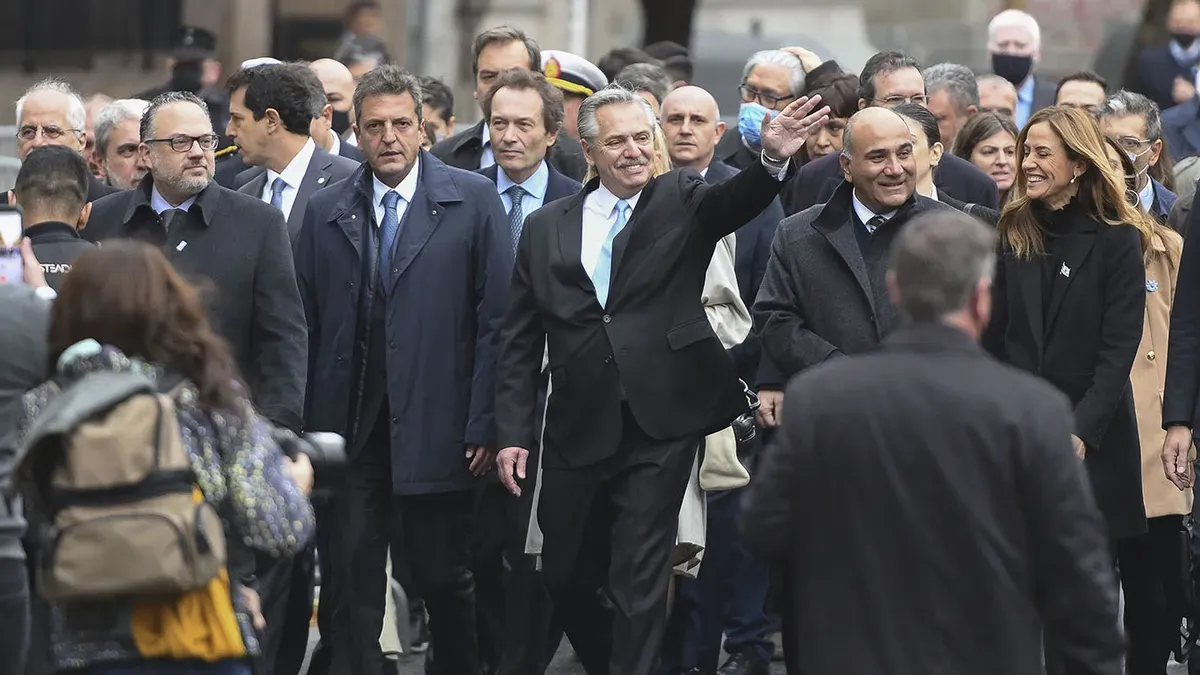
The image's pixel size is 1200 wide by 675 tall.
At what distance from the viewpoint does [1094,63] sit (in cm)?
2602

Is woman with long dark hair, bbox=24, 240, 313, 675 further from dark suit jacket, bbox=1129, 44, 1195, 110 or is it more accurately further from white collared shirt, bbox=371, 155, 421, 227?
dark suit jacket, bbox=1129, 44, 1195, 110

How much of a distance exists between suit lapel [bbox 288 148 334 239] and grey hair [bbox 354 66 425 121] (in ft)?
1.69

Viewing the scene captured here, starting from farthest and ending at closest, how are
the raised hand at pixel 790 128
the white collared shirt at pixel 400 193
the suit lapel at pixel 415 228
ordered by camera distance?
the white collared shirt at pixel 400 193 → the suit lapel at pixel 415 228 → the raised hand at pixel 790 128

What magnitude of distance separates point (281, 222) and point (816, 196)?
2.56m

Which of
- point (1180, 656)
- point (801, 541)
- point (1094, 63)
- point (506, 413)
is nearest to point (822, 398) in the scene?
point (801, 541)

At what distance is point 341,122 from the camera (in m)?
11.5

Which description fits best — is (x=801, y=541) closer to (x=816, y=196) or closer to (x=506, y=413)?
(x=506, y=413)

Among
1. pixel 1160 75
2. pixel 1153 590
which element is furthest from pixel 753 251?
pixel 1160 75

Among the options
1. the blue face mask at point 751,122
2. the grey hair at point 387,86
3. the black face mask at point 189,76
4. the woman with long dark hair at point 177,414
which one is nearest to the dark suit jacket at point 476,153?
the blue face mask at point 751,122

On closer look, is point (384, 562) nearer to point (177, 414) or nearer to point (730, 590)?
point (730, 590)

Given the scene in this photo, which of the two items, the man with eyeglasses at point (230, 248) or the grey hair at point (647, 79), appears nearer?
the man with eyeglasses at point (230, 248)

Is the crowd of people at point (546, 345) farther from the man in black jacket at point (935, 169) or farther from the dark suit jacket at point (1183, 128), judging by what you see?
the dark suit jacket at point (1183, 128)

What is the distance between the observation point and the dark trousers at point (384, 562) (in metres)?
8.27

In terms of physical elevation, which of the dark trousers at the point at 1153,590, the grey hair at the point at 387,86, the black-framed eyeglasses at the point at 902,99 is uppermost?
the grey hair at the point at 387,86
